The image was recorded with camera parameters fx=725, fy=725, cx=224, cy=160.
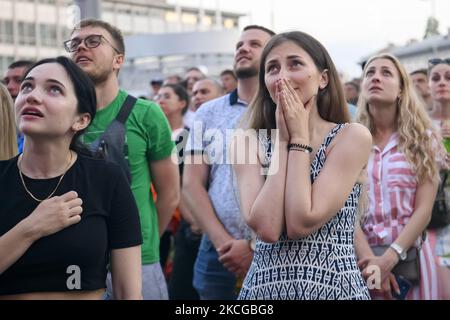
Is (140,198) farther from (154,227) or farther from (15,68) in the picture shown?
(15,68)

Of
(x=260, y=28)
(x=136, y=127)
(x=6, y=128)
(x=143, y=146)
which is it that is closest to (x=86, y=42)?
(x=136, y=127)

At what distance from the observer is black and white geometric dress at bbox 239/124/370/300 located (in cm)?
298

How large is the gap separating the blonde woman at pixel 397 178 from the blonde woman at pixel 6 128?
2.07m

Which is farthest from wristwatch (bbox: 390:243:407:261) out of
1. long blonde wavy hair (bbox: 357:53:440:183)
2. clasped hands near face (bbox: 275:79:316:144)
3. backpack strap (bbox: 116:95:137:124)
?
backpack strap (bbox: 116:95:137:124)

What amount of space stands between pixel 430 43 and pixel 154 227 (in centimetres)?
1239

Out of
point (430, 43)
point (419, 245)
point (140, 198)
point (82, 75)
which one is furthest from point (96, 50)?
point (430, 43)

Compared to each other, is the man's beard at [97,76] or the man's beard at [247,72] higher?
the man's beard at [247,72]

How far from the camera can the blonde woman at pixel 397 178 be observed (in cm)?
450

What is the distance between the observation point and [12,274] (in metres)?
2.76

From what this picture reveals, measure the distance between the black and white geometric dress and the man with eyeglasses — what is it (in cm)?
135

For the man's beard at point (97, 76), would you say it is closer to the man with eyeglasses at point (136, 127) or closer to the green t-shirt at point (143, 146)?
the man with eyeglasses at point (136, 127)

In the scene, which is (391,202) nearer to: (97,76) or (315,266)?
(315,266)

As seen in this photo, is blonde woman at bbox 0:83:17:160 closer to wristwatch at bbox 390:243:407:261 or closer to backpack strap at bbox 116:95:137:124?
backpack strap at bbox 116:95:137:124

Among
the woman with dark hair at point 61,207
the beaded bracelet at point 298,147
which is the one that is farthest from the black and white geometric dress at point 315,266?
the woman with dark hair at point 61,207
